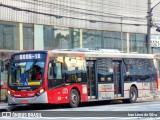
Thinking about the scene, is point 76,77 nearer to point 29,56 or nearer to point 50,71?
point 50,71

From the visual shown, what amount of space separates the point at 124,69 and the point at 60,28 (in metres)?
9.46

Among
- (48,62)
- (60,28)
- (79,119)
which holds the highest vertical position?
(60,28)

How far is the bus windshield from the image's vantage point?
25016 millimetres

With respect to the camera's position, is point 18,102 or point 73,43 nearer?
point 18,102

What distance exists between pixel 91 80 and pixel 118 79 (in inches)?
109

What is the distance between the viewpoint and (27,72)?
25203 mm

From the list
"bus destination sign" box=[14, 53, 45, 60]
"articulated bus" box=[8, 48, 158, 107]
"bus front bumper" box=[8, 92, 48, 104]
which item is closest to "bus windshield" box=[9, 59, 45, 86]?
"articulated bus" box=[8, 48, 158, 107]

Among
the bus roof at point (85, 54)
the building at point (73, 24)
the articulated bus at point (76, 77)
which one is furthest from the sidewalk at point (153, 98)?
the building at point (73, 24)

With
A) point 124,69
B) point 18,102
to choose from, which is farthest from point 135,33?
point 18,102

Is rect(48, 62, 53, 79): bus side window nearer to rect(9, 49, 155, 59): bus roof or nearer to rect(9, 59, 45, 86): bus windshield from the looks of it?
rect(9, 59, 45, 86): bus windshield

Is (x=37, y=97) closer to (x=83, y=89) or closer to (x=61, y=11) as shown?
(x=83, y=89)

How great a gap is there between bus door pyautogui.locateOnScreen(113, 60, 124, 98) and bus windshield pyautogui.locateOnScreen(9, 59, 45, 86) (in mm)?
6475

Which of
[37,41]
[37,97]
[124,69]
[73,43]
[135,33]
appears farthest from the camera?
[135,33]

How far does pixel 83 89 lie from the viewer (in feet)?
89.9
